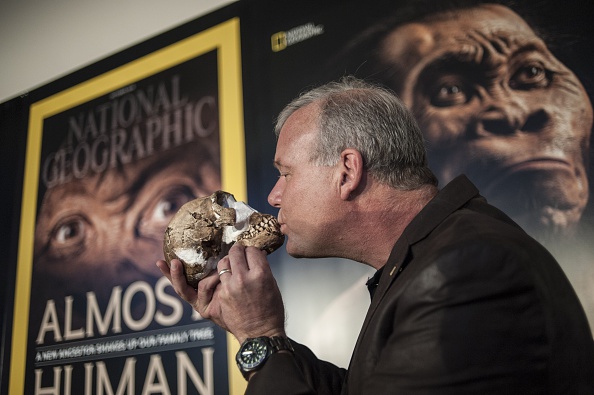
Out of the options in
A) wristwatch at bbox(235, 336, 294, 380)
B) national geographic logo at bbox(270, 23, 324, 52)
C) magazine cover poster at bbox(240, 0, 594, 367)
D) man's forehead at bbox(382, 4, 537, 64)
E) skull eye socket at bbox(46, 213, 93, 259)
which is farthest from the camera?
skull eye socket at bbox(46, 213, 93, 259)

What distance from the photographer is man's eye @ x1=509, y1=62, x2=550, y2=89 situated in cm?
155

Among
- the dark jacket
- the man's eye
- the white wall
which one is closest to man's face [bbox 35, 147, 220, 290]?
the white wall

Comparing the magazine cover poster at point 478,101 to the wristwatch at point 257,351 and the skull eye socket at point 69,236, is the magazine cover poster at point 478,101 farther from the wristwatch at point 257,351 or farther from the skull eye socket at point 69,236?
the skull eye socket at point 69,236

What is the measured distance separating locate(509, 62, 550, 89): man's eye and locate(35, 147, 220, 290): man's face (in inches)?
40.4

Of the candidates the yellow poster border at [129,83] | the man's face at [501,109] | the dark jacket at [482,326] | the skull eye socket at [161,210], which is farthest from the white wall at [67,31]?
the dark jacket at [482,326]

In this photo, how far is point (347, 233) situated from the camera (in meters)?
1.22

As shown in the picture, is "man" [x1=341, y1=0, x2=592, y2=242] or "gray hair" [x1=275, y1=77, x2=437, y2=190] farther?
"man" [x1=341, y1=0, x2=592, y2=242]

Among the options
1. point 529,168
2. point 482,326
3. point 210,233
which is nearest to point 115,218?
point 210,233

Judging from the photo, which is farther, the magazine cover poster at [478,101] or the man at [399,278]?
the magazine cover poster at [478,101]

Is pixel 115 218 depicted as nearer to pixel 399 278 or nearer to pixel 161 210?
pixel 161 210

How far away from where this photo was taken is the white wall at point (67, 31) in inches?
97.7

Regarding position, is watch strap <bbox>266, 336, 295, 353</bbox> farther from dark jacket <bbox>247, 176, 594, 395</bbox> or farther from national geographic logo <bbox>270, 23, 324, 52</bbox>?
national geographic logo <bbox>270, 23, 324, 52</bbox>

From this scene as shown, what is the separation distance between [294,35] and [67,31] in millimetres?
1240

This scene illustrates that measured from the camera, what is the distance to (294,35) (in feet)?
6.76
